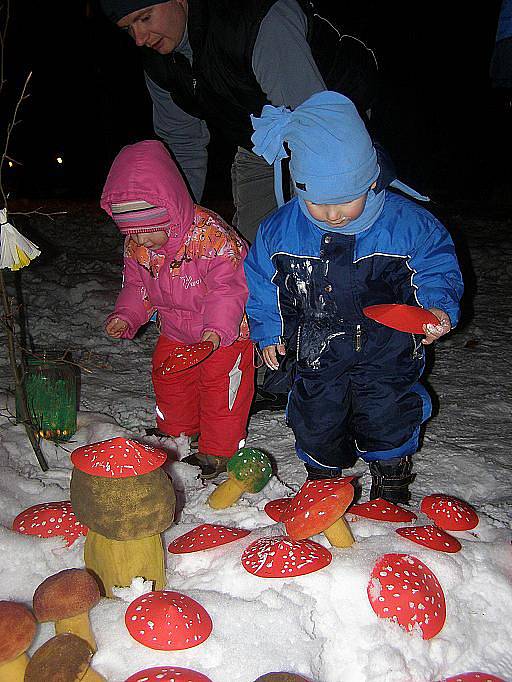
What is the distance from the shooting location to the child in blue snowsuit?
2.04m

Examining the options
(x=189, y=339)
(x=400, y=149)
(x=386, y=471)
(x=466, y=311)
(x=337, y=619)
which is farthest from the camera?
(x=466, y=311)

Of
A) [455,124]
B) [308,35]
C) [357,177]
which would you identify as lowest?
[455,124]

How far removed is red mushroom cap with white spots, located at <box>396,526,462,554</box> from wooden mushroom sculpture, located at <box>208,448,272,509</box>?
52cm

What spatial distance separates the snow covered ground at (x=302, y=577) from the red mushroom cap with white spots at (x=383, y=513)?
0.14 feet

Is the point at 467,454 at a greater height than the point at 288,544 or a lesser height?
lesser

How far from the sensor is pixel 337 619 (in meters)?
1.77

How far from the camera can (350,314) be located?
228cm

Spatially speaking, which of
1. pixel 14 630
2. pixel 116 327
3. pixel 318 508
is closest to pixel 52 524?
pixel 14 630

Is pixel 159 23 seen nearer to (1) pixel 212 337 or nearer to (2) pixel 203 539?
(1) pixel 212 337

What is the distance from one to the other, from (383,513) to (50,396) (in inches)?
57.5

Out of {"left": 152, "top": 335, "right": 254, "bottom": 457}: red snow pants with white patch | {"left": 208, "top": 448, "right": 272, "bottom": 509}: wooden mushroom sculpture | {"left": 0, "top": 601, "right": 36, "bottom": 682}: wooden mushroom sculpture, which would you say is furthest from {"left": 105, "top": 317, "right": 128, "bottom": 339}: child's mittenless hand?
{"left": 0, "top": 601, "right": 36, "bottom": 682}: wooden mushroom sculpture

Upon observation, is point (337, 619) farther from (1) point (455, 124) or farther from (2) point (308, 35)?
(1) point (455, 124)

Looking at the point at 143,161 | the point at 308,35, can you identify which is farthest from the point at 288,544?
the point at 308,35

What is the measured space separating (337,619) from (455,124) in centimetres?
2044
